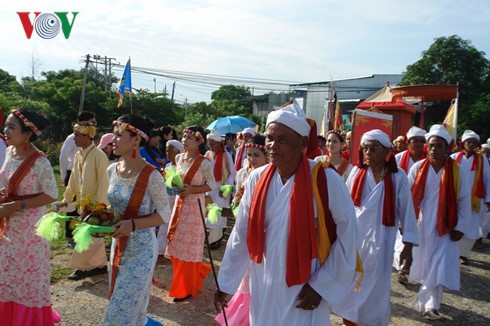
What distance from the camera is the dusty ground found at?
16.1 ft

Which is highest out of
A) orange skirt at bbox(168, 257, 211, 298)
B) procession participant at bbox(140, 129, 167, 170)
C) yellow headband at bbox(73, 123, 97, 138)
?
yellow headband at bbox(73, 123, 97, 138)

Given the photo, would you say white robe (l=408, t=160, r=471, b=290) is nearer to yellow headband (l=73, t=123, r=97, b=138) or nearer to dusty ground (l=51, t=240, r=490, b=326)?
dusty ground (l=51, t=240, r=490, b=326)

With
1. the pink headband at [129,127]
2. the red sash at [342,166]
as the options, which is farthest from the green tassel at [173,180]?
the red sash at [342,166]

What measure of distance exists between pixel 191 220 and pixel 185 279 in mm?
784

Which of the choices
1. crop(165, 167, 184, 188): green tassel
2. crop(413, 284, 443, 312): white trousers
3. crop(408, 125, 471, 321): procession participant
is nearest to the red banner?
crop(408, 125, 471, 321): procession participant

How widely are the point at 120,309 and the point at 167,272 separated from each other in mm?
3126

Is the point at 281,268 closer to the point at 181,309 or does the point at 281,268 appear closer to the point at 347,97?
the point at 181,309

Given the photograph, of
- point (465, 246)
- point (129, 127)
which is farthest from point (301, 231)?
point (465, 246)

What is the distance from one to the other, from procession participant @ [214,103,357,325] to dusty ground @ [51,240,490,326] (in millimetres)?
2388

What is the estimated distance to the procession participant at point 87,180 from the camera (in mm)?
5816

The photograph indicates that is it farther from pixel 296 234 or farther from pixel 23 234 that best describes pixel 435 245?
pixel 23 234

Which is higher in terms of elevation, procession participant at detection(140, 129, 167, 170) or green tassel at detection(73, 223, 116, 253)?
procession participant at detection(140, 129, 167, 170)

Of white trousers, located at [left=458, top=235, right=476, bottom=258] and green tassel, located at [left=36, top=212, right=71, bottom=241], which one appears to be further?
white trousers, located at [left=458, top=235, right=476, bottom=258]

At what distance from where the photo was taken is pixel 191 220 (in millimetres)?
5820
